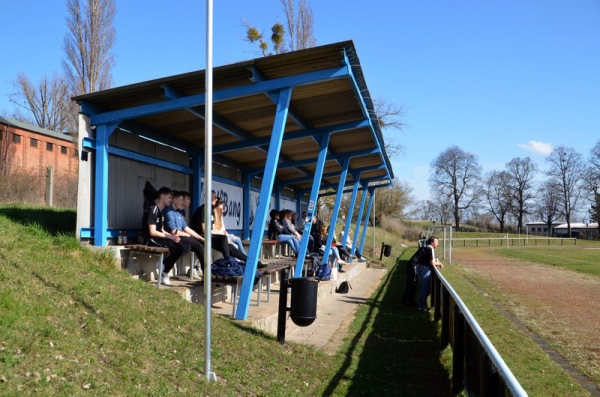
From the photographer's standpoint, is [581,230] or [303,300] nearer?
[303,300]

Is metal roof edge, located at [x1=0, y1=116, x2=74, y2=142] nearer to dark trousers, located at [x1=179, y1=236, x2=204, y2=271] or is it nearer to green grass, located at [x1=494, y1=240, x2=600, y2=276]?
green grass, located at [x1=494, y1=240, x2=600, y2=276]

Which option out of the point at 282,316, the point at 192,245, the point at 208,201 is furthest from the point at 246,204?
the point at 208,201

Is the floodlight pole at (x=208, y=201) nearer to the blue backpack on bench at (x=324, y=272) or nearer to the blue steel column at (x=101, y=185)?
the blue steel column at (x=101, y=185)

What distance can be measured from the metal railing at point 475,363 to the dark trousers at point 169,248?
390 cm

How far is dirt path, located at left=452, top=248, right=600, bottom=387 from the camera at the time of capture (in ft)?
27.6

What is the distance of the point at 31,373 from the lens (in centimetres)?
377

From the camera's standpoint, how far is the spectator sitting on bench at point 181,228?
8.55 meters

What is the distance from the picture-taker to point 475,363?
4.82 m

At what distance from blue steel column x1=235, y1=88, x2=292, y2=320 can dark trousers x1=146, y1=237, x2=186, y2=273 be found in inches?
45.4

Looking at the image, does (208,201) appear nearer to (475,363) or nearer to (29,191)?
(475,363)

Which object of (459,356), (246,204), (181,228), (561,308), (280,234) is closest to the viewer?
(459,356)

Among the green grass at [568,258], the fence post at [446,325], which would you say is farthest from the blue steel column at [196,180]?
the green grass at [568,258]

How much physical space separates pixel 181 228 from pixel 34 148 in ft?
116

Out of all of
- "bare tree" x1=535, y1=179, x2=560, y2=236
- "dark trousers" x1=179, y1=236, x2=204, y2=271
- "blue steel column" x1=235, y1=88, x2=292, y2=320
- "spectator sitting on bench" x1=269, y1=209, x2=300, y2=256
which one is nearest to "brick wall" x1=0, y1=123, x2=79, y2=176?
"spectator sitting on bench" x1=269, y1=209, x2=300, y2=256
